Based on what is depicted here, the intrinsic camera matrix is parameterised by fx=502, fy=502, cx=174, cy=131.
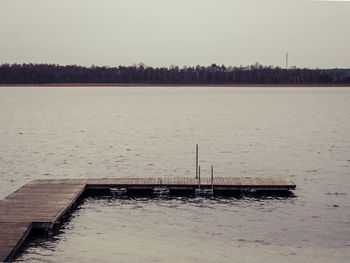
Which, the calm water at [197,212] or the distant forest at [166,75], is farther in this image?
the distant forest at [166,75]

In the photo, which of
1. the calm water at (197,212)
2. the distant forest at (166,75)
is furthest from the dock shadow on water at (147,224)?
the distant forest at (166,75)

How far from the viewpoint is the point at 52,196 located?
16188mm

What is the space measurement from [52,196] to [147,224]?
3.60 meters

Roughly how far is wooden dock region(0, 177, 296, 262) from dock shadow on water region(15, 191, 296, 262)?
29 centimetres

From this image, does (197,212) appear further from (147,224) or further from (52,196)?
(52,196)

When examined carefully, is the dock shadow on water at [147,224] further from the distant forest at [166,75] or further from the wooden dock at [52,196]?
the distant forest at [166,75]

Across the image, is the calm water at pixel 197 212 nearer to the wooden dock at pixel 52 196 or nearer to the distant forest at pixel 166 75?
the wooden dock at pixel 52 196

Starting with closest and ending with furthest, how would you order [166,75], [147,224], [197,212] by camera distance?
1. [147,224]
2. [197,212]
3. [166,75]

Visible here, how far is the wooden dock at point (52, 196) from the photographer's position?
12.2 metres

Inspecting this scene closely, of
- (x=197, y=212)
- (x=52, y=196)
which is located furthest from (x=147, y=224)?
(x=52, y=196)

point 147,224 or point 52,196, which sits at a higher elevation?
point 52,196

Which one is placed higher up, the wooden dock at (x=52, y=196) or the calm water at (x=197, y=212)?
the wooden dock at (x=52, y=196)

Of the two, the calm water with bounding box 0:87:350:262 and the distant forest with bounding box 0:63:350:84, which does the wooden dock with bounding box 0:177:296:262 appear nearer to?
the calm water with bounding box 0:87:350:262

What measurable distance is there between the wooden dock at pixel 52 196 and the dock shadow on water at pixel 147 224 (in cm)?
29
